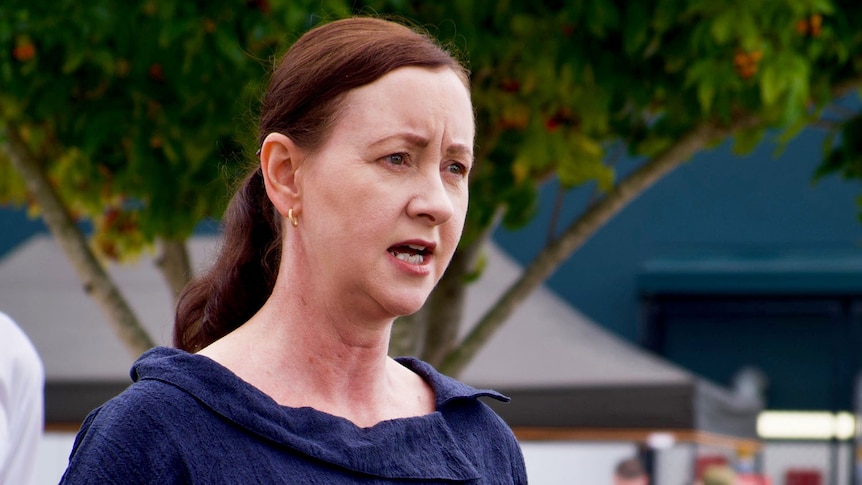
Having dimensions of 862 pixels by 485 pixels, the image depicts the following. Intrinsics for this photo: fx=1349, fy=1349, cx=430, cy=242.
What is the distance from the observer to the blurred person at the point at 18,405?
8.90 ft

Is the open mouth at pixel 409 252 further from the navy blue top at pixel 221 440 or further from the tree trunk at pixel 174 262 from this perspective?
the tree trunk at pixel 174 262

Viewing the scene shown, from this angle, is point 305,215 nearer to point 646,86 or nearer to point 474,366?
point 646,86

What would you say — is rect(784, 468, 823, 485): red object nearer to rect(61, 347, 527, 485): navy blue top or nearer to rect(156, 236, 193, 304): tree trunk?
rect(156, 236, 193, 304): tree trunk

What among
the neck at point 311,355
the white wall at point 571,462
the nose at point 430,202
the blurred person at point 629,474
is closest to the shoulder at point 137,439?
the neck at point 311,355

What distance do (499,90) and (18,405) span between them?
9.04ft

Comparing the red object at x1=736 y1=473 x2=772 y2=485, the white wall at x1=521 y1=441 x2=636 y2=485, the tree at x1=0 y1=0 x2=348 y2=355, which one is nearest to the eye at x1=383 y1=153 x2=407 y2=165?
the tree at x1=0 y1=0 x2=348 y2=355

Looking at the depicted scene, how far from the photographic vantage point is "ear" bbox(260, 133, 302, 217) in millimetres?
1663

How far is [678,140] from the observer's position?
548 centimetres

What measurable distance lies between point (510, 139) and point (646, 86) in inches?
21.5

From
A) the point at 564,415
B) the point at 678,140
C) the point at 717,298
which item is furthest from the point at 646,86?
the point at 717,298

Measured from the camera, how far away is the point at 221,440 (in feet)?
5.04

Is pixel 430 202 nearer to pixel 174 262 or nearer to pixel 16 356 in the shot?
pixel 16 356

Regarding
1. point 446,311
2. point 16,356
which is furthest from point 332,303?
point 446,311

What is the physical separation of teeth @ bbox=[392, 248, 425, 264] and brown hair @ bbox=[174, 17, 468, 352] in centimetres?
17
